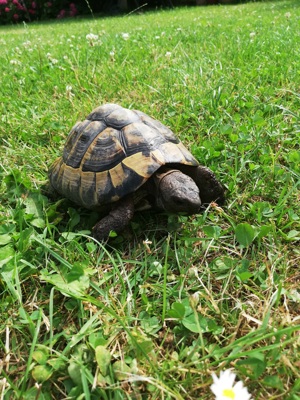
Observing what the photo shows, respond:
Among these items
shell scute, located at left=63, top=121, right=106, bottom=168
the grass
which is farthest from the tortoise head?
shell scute, located at left=63, top=121, right=106, bottom=168

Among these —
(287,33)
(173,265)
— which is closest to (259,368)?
(173,265)

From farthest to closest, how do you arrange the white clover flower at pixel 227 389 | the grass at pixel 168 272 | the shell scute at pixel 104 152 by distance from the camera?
the shell scute at pixel 104 152 → the grass at pixel 168 272 → the white clover flower at pixel 227 389

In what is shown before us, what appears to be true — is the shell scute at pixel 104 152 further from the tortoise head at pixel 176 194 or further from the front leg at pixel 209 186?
the front leg at pixel 209 186

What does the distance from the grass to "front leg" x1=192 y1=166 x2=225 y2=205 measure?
0.09 m

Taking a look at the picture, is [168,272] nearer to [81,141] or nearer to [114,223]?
[114,223]

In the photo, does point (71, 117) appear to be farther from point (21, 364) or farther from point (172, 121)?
point (21, 364)

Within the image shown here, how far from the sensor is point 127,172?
6.45 ft

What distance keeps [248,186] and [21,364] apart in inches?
62.5

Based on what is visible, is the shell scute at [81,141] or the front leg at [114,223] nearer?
the front leg at [114,223]

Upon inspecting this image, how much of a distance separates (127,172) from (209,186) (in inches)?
20.2

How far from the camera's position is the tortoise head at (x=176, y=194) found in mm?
1874

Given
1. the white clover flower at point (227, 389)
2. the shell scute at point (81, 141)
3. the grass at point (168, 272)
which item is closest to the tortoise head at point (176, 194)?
the grass at point (168, 272)

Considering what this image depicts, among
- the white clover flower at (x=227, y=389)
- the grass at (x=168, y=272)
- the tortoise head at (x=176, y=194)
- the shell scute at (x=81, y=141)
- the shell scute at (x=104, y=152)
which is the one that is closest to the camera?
the white clover flower at (x=227, y=389)

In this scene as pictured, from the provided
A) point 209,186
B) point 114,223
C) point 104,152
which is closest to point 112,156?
point 104,152
